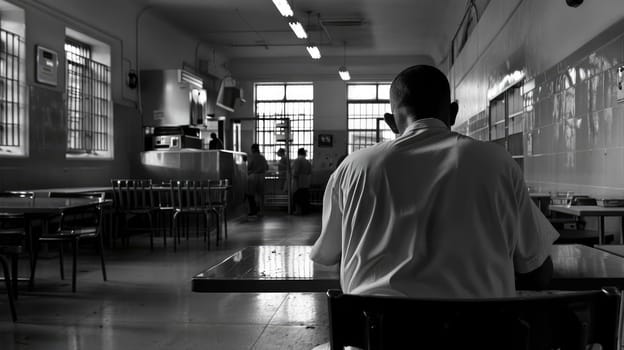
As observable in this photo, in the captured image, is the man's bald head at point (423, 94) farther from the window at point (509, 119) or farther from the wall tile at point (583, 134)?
the window at point (509, 119)

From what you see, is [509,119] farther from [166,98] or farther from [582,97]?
[166,98]

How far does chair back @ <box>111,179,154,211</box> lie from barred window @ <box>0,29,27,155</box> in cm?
115

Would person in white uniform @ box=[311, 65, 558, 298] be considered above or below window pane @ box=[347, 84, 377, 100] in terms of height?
below

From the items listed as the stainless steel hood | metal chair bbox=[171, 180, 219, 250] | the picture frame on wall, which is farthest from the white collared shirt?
the picture frame on wall

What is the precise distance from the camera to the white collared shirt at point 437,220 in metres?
1.17

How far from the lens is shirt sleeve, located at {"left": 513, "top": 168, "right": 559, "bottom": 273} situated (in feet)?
4.06

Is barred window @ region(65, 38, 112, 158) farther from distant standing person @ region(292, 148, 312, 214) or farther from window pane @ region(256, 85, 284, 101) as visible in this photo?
window pane @ region(256, 85, 284, 101)

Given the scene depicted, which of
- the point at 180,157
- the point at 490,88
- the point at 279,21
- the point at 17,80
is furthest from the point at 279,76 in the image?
the point at 17,80

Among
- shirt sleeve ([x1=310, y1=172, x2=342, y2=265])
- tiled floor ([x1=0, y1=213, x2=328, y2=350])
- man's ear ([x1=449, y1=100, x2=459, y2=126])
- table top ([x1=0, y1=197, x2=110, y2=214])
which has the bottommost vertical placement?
tiled floor ([x1=0, y1=213, x2=328, y2=350])

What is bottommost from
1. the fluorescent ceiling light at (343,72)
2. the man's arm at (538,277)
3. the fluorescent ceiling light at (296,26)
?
the man's arm at (538,277)

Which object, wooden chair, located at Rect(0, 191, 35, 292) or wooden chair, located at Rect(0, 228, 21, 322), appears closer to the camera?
wooden chair, located at Rect(0, 228, 21, 322)

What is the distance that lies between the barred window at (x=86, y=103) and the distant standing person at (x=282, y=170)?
566cm

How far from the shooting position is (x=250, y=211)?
1232cm

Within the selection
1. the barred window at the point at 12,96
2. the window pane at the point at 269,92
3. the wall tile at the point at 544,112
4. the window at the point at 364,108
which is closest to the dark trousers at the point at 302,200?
the window at the point at 364,108
